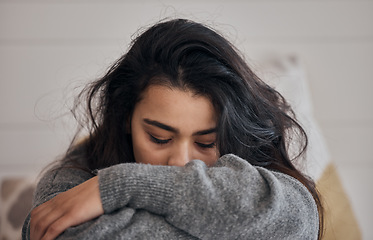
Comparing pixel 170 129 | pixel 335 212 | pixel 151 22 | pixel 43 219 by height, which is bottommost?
pixel 335 212

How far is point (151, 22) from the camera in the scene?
171cm

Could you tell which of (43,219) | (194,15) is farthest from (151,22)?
Answer: (43,219)

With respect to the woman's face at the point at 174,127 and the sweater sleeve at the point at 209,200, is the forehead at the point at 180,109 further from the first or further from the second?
the sweater sleeve at the point at 209,200

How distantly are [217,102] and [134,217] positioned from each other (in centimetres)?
32

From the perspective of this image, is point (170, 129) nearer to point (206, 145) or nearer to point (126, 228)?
point (206, 145)

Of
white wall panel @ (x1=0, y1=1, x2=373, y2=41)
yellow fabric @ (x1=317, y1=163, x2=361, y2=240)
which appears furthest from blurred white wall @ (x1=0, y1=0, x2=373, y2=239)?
yellow fabric @ (x1=317, y1=163, x2=361, y2=240)

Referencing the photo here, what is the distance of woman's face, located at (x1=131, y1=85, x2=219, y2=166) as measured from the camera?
3.07 ft

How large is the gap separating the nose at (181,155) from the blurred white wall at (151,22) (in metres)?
0.82

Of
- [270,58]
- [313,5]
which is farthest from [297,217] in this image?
[313,5]

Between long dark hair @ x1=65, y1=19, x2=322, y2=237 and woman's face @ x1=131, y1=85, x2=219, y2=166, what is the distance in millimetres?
20

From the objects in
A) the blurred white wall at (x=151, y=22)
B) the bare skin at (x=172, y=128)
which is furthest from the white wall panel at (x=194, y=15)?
the bare skin at (x=172, y=128)

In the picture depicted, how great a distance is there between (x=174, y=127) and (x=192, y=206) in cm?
23

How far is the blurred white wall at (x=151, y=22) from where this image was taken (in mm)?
1712

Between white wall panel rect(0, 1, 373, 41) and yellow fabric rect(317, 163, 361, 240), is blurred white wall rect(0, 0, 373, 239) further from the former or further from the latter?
yellow fabric rect(317, 163, 361, 240)
